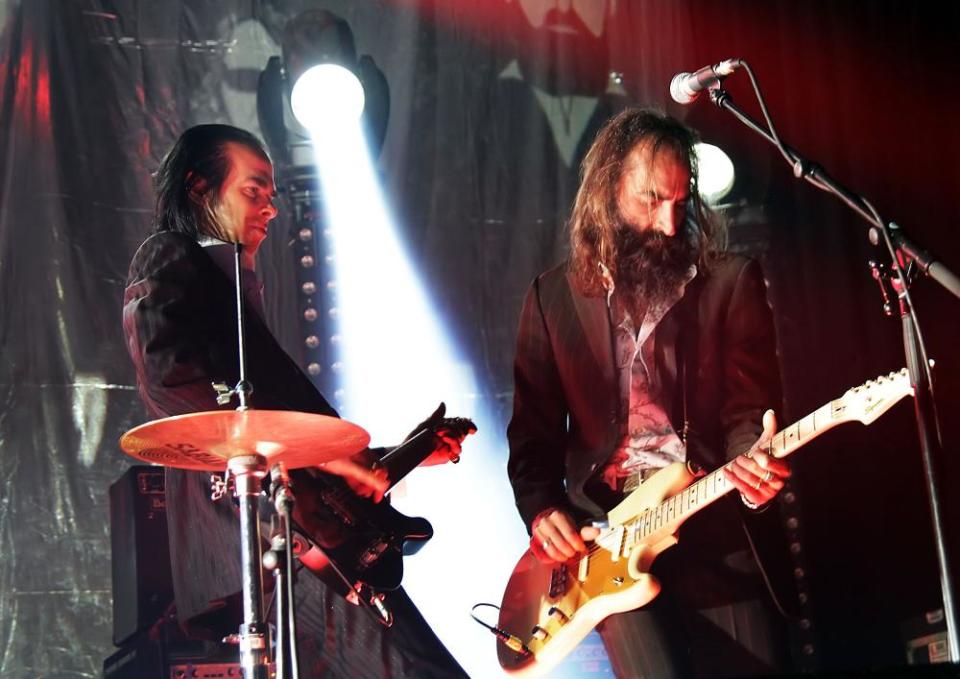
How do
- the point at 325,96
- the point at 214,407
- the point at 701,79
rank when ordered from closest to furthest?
the point at 701,79 → the point at 214,407 → the point at 325,96

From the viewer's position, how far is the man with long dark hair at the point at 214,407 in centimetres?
323

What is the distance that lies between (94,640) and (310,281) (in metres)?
1.30

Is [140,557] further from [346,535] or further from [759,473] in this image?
[759,473]

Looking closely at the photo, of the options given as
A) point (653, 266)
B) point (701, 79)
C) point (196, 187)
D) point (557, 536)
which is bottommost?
point (557, 536)

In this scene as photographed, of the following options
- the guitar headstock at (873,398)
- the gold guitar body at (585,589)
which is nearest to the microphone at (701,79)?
the guitar headstock at (873,398)

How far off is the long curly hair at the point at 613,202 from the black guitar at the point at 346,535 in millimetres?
914

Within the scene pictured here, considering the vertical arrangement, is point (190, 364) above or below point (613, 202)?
below

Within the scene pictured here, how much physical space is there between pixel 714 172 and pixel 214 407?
204 cm

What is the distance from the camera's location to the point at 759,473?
322cm

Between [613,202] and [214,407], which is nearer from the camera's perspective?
[214,407]

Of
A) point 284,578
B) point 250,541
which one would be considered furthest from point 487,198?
point 284,578

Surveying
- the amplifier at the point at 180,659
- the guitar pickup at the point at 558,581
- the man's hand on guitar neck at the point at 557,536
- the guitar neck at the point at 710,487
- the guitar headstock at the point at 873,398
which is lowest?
the amplifier at the point at 180,659

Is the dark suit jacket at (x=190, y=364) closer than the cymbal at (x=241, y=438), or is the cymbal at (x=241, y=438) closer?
the cymbal at (x=241, y=438)

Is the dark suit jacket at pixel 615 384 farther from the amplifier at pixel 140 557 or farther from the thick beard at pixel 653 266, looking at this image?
the amplifier at pixel 140 557
